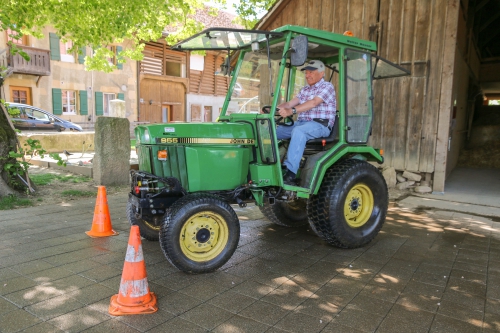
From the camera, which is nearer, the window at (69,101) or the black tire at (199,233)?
the black tire at (199,233)

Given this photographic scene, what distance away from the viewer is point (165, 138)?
12.0 feet

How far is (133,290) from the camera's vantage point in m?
2.93

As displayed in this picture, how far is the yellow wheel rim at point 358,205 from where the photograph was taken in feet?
15.1

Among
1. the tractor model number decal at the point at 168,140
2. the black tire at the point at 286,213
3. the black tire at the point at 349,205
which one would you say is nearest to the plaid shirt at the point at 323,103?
the black tire at the point at 349,205

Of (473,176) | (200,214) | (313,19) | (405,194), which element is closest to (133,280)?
(200,214)

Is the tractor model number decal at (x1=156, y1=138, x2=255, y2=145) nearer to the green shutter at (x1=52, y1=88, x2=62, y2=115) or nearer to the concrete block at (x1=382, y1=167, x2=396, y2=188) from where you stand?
the concrete block at (x1=382, y1=167, x2=396, y2=188)

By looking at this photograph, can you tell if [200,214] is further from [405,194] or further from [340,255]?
[405,194]

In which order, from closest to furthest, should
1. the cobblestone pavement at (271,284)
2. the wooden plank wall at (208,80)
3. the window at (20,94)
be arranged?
the cobblestone pavement at (271,284) → the window at (20,94) → the wooden plank wall at (208,80)

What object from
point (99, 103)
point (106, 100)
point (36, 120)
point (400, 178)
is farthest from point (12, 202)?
point (106, 100)

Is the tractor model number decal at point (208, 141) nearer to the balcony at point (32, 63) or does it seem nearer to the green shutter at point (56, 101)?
the balcony at point (32, 63)

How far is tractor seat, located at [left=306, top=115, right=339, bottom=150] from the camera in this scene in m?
4.52

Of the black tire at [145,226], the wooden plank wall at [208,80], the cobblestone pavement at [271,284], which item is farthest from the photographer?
the wooden plank wall at [208,80]

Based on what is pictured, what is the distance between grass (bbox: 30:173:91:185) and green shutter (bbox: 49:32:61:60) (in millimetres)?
14747

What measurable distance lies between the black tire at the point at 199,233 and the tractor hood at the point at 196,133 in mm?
565
